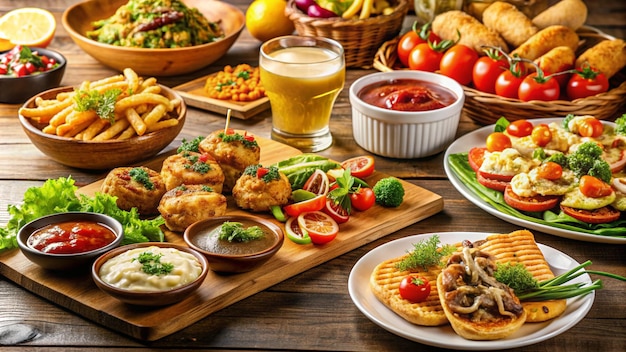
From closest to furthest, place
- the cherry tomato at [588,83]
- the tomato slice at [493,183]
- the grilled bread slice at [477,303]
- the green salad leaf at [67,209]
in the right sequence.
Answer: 1. the grilled bread slice at [477,303]
2. the green salad leaf at [67,209]
3. the tomato slice at [493,183]
4. the cherry tomato at [588,83]

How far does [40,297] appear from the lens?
152 inches

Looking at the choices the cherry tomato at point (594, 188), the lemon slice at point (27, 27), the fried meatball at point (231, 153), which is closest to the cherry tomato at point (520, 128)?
the cherry tomato at point (594, 188)

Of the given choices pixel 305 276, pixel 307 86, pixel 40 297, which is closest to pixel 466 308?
pixel 305 276

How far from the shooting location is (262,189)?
14.6ft

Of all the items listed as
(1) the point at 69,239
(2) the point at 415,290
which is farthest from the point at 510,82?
(1) the point at 69,239

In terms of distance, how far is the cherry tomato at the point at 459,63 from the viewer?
19.4 feet

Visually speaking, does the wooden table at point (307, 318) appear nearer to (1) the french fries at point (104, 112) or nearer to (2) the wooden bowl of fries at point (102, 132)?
(2) the wooden bowl of fries at point (102, 132)

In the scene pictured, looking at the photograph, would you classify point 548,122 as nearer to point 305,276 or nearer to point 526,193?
point 526,193

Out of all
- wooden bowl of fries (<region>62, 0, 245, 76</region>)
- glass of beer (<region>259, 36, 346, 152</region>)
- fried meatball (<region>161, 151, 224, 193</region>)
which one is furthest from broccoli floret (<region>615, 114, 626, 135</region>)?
wooden bowl of fries (<region>62, 0, 245, 76</region>)

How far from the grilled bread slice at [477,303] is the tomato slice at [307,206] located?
103 centimetres

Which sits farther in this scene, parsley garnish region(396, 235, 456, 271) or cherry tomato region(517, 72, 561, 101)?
cherry tomato region(517, 72, 561, 101)

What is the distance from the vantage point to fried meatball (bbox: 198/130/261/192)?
477 cm

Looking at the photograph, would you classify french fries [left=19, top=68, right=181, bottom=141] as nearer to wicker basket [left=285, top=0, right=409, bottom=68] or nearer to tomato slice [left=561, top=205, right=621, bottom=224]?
wicker basket [left=285, top=0, right=409, bottom=68]

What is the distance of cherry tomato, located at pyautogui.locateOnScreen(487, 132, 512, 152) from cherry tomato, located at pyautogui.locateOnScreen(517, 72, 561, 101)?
2.18ft
